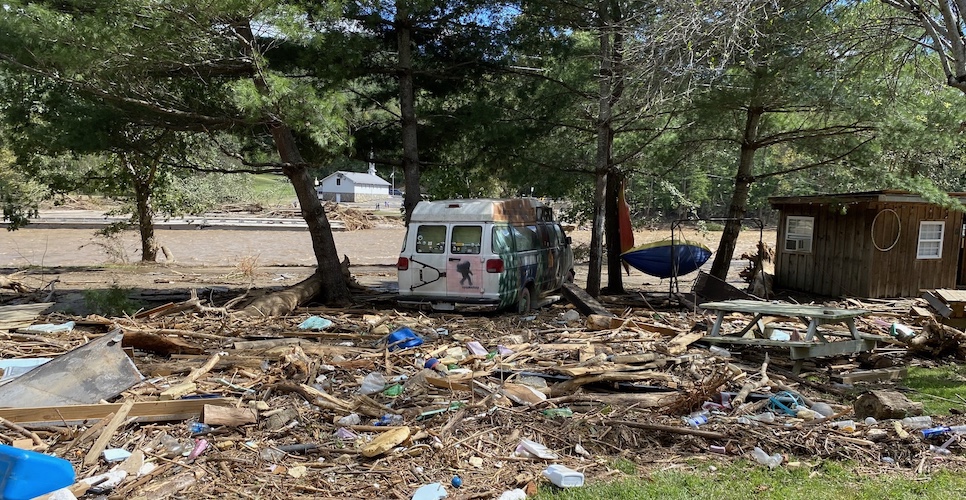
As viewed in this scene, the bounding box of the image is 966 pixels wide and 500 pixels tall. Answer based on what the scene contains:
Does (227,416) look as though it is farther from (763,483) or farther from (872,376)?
(872,376)

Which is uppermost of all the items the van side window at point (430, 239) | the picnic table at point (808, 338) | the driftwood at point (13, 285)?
the van side window at point (430, 239)

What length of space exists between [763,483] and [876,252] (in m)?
13.2

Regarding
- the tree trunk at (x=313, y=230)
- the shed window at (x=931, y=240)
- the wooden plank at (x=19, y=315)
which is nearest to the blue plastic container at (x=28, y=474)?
the wooden plank at (x=19, y=315)

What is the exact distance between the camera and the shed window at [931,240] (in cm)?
1650

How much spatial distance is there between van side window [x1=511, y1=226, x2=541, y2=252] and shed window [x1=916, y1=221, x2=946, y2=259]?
1001cm

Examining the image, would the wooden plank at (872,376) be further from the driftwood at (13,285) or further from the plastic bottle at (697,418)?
the driftwood at (13,285)

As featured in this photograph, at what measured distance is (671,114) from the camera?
13680 mm

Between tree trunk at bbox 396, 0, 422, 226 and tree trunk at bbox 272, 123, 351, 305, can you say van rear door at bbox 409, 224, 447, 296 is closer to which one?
tree trunk at bbox 272, 123, 351, 305

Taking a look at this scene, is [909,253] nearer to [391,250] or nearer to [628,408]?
[628,408]

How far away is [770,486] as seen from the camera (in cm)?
489

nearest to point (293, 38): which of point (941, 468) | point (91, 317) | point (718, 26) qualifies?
point (91, 317)

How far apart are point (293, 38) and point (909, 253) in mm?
14607

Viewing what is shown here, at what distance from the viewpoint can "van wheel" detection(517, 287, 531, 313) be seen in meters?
12.1

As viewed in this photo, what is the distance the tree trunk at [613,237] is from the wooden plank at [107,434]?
39.7 ft
